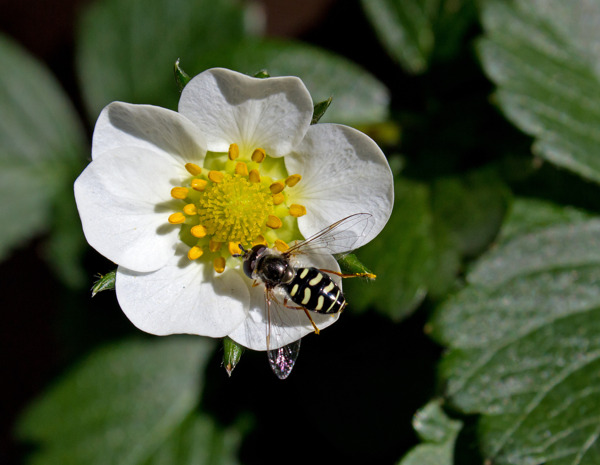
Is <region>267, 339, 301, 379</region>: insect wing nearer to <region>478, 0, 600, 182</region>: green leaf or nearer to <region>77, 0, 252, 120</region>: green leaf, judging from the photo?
<region>478, 0, 600, 182</region>: green leaf

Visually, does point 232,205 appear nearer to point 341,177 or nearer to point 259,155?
point 259,155

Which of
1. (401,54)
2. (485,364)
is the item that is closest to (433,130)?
(401,54)

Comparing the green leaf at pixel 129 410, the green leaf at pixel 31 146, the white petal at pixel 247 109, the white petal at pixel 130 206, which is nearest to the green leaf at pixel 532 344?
the white petal at pixel 247 109

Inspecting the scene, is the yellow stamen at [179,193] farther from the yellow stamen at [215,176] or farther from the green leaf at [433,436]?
the green leaf at [433,436]

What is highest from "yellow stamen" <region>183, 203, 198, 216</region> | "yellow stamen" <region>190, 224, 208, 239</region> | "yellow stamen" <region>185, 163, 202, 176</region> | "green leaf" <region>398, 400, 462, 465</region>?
"yellow stamen" <region>185, 163, 202, 176</region>

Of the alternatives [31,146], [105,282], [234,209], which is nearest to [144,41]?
[31,146]

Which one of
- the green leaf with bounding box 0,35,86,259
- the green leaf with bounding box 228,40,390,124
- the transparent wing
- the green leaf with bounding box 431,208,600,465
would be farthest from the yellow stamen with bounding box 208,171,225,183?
the green leaf with bounding box 0,35,86,259
